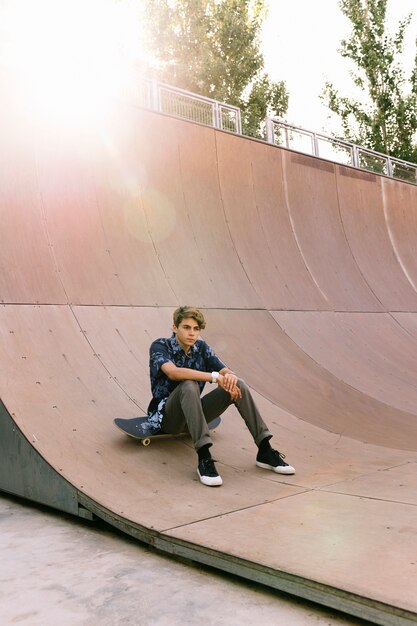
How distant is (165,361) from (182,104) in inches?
285

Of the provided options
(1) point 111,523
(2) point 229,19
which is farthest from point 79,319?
(2) point 229,19

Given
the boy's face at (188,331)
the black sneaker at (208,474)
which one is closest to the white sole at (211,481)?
the black sneaker at (208,474)

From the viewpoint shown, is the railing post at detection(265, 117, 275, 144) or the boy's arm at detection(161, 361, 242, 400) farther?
the railing post at detection(265, 117, 275, 144)

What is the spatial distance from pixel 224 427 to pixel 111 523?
1904 mm

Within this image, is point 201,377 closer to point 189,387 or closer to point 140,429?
point 189,387

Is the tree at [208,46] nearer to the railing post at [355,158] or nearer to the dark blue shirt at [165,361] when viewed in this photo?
the railing post at [355,158]

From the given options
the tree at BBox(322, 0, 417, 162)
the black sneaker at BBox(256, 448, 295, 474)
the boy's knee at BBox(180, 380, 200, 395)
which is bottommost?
the black sneaker at BBox(256, 448, 295, 474)

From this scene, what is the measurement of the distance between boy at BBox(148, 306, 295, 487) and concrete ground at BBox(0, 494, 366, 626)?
0.88 metres

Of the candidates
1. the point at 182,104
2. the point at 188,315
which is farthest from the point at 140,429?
the point at 182,104

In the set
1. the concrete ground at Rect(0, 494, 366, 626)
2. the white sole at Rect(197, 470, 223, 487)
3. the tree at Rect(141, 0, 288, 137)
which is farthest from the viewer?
the tree at Rect(141, 0, 288, 137)

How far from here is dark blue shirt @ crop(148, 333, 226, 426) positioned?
464 cm

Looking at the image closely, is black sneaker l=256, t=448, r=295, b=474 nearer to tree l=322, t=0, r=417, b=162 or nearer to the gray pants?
the gray pants

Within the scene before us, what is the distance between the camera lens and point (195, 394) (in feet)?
14.3

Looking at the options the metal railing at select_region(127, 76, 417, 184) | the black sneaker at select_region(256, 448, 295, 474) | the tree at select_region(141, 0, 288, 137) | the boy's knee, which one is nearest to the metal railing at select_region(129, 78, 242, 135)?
the metal railing at select_region(127, 76, 417, 184)
